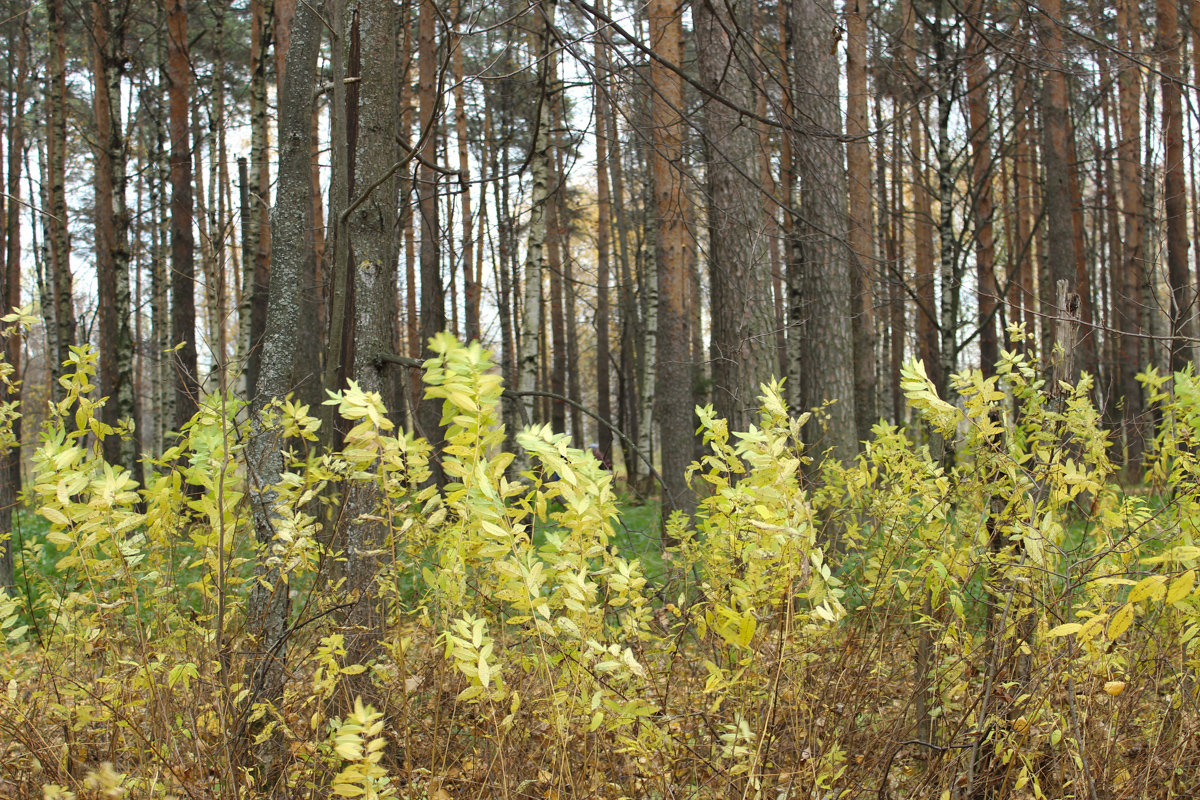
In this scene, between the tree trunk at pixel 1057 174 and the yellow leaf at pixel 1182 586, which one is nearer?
the yellow leaf at pixel 1182 586

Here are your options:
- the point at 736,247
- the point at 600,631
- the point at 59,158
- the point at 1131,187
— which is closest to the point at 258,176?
the point at 59,158

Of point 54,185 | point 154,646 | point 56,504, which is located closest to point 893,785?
point 154,646

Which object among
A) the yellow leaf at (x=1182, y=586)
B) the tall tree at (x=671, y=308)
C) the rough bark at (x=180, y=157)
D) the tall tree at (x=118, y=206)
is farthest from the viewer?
the rough bark at (x=180, y=157)

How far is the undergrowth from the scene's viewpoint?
159cm

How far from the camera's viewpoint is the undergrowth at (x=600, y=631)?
1588 millimetres

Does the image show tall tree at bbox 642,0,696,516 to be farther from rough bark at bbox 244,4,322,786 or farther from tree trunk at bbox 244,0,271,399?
rough bark at bbox 244,4,322,786

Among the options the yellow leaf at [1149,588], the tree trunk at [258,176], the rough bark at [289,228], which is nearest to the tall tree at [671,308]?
the tree trunk at [258,176]

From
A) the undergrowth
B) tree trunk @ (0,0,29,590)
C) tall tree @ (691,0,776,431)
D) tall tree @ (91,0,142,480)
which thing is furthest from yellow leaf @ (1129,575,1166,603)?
tall tree @ (91,0,142,480)

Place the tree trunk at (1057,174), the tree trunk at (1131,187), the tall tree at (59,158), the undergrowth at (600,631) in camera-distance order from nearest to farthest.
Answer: the undergrowth at (600,631), the tall tree at (59,158), the tree trunk at (1057,174), the tree trunk at (1131,187)

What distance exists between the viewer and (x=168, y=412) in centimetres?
1174

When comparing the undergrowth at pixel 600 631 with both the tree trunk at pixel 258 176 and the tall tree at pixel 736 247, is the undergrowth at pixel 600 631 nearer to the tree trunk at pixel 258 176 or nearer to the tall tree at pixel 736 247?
the tall tree at pixel 736 247

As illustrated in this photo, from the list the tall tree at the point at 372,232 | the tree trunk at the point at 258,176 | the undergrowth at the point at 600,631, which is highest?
the tree trunk at the point at 258,176

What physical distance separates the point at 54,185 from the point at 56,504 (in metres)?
9.88

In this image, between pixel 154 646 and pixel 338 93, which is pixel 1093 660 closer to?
pixel 154 646
